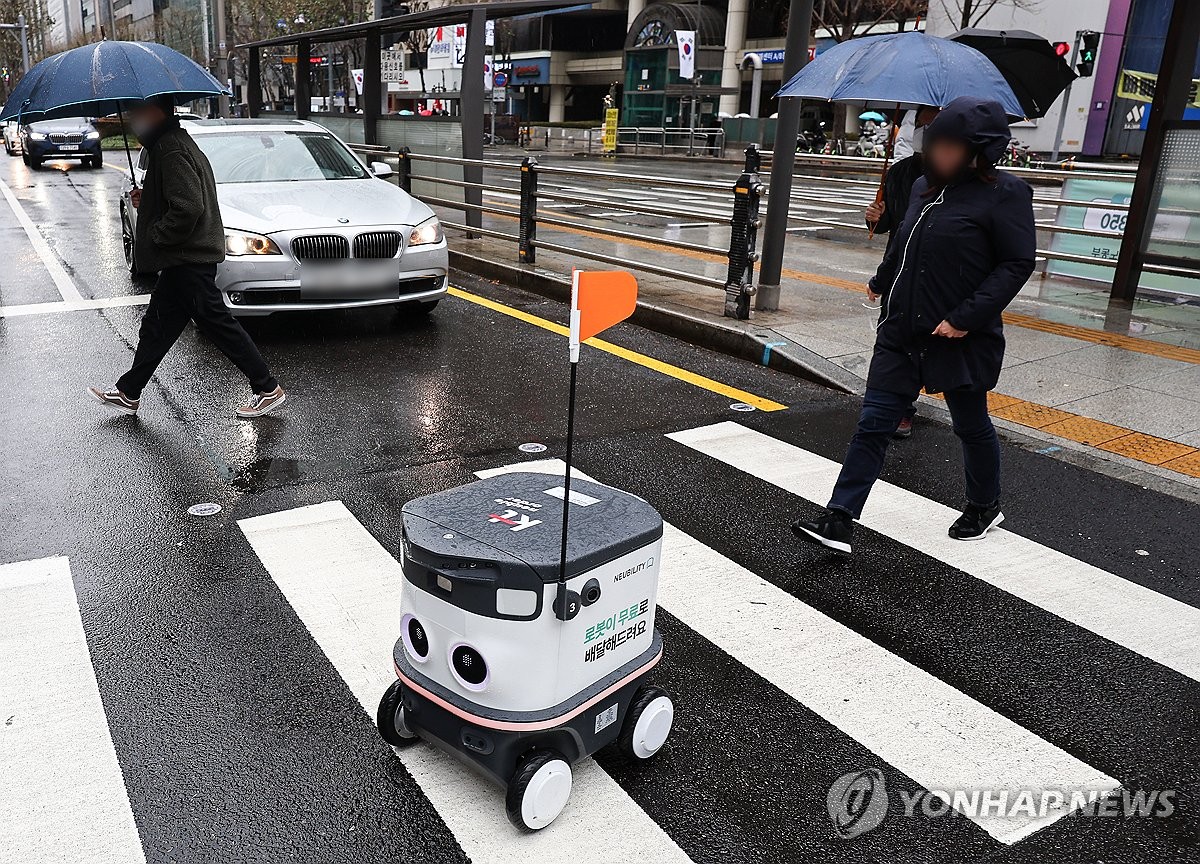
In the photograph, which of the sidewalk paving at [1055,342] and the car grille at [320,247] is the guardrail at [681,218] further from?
the car grille at [320,247]

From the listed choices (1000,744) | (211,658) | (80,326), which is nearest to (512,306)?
(80,326)

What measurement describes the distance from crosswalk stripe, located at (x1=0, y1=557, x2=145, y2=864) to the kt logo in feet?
4.18

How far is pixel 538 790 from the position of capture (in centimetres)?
263

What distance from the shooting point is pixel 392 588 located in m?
4.12

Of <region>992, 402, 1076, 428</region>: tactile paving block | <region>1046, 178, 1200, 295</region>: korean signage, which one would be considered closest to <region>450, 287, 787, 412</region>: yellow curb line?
<region>992, 402, 1076, 428</region>: tactile paving block

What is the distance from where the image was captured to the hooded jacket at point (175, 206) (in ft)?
18.9

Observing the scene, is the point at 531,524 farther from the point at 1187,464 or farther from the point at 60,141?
the point at 60,141

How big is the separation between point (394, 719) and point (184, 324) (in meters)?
4.05

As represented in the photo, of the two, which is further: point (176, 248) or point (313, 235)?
point (313, 235)

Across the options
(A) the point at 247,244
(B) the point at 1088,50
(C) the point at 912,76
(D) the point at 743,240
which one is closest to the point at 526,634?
(C) the point at 912,76

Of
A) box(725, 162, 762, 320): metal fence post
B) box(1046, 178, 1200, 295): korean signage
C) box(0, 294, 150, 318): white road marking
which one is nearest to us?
box(725, 162, 762, 320): metal fence post

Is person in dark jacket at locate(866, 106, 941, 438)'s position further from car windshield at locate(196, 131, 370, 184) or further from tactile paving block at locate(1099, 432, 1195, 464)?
car windshield at locate(196, 131, 370, 184)

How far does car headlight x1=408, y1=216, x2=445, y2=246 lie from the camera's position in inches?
331

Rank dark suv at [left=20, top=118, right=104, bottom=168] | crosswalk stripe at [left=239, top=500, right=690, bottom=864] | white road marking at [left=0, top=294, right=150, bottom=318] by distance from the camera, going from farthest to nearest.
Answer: dark suv at [left=20, top=118, right=104, bottom=168]
white road marking at [left=0, top=294, right=150, bottom=318]
crosswalk stripe at [left=239, top=500, right=690, bottom=864]
